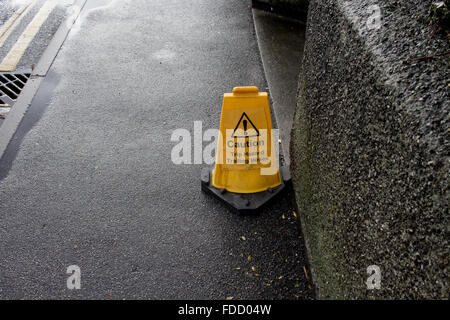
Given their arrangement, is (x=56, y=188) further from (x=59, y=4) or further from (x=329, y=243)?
(x=59, y=4)

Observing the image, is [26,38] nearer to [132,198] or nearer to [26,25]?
[26,25]

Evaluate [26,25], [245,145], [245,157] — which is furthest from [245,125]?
[26,25]

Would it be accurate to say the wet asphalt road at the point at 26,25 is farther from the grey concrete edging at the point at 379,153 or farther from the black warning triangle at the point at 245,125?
the grey concrete edging at the point at 379,153

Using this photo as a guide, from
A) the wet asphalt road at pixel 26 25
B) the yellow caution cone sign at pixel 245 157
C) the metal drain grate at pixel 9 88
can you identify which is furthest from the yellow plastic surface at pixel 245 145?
the wet asphalt road at pixel 26 25

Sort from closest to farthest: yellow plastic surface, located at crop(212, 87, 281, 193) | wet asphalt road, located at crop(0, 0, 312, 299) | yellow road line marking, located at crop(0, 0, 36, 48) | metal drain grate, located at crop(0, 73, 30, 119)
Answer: wet asphalt road, located at crop(0, 0, 312, 299), yellow plastic surface, located at crop(212, 87, 281, 193), metal drain grate, located at crop(0, 73, 30, 119), yellow road line marking, located at crop(0, 0, 36, 48)

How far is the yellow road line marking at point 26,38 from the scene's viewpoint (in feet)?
16.8

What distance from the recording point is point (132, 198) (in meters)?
3.28

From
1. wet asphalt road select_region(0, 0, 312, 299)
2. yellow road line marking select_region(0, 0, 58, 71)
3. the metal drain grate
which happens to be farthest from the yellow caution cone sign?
yellow road line marking select_region(0, 0, 58, 71)

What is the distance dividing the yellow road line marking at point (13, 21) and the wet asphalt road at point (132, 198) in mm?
1284

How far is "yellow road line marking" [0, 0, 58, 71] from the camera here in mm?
5121

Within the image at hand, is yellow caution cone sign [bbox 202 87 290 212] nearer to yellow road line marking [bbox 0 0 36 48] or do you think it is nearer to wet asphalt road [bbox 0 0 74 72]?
wet asphalt road [bbox 0 0 74 72]

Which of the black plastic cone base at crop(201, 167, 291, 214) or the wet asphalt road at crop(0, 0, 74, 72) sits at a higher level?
the wet asphalt road at crop(0, 0, 74, 72)

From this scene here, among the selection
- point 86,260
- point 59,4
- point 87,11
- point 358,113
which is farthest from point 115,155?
point 59,4

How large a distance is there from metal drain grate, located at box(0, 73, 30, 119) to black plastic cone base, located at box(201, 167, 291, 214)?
278 cm
